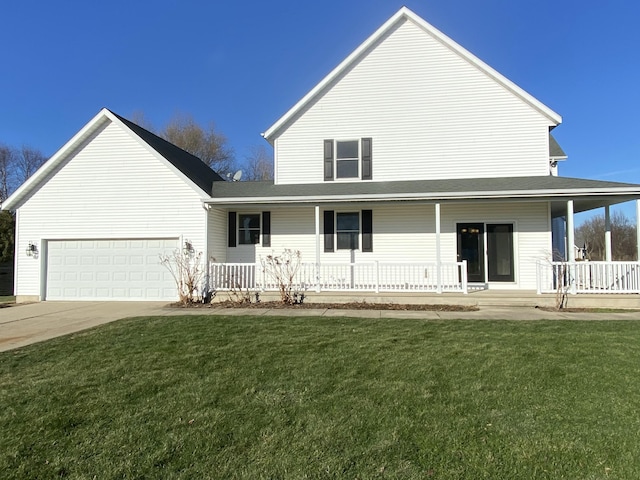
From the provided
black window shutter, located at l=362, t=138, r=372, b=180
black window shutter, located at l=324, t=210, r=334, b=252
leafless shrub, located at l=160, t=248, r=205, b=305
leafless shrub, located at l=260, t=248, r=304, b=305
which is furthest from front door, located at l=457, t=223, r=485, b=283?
leafless shrub, located at l=160, t=248, r=205, b=305

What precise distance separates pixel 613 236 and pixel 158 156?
125 ft

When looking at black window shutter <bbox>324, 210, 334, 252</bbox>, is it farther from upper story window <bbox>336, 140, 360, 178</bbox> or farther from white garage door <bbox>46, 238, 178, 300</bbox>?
white garage door <bbox>46, 238, 178, 300</bbox>

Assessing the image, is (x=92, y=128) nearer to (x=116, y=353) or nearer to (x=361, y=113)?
(x=361, y=113)

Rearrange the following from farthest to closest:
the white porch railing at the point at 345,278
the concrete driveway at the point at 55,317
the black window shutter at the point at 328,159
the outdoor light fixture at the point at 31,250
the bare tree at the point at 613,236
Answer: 1. the bare tree at the point at 613,236
2. the black window shutter at the point at 328,159
3. the outdoor light fixture at the point at 31,250
4. the white porch railing at the point at 345,278
5. the concrete driveway at the point at 55,317

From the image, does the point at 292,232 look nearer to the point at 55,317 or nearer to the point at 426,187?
the point at 426,187

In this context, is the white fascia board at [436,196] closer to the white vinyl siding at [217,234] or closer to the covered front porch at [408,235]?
the covered front porch at [408,235]

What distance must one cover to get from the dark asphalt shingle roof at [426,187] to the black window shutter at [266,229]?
912mm

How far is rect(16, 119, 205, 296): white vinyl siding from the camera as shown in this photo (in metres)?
12.8

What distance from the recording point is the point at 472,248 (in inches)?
505

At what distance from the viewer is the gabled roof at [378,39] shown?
1267 cm

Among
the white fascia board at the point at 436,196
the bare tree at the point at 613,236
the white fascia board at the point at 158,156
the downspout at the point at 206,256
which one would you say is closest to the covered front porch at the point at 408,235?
the white fascia board at the point at 436,196

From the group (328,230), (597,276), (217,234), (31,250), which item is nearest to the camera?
(597,276)

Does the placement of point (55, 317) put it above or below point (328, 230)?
below

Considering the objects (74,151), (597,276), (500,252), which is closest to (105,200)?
(74,151)
